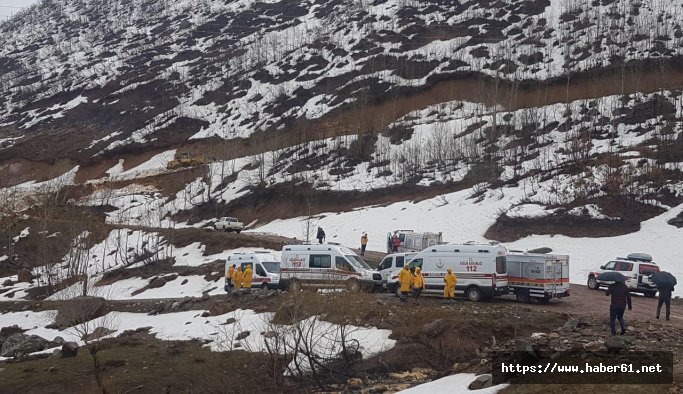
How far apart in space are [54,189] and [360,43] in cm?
5244

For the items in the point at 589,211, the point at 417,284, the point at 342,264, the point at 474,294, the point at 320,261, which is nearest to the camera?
the point at 417,284

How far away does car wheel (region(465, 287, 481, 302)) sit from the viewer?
906 inches

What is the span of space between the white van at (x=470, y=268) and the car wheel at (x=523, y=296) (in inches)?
33.5

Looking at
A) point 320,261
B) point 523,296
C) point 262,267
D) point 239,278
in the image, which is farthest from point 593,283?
point 239,278

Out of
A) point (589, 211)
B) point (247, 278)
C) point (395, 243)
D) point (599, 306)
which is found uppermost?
point (589, 211)

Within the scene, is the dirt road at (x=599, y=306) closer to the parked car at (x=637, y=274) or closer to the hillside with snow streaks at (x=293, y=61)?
the parked car at (x=637, y=274)

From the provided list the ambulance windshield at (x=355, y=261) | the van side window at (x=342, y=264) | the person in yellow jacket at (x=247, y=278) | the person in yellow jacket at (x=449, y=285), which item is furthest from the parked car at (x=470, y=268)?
the person in yellow jacket at (x=247, y=278)

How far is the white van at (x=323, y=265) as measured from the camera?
2536 cm

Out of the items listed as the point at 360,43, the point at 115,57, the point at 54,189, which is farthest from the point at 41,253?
the point at 115,57

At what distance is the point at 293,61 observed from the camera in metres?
101

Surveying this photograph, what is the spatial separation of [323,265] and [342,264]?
0.92 meters

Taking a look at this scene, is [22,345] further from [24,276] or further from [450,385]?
[24,276]

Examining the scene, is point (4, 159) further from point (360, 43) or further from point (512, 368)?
point (512, 368)

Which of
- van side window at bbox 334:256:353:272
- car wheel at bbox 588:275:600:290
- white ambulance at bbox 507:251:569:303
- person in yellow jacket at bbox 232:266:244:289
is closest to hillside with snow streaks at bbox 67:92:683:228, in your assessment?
car wheel at bbox 588:275:600:290
